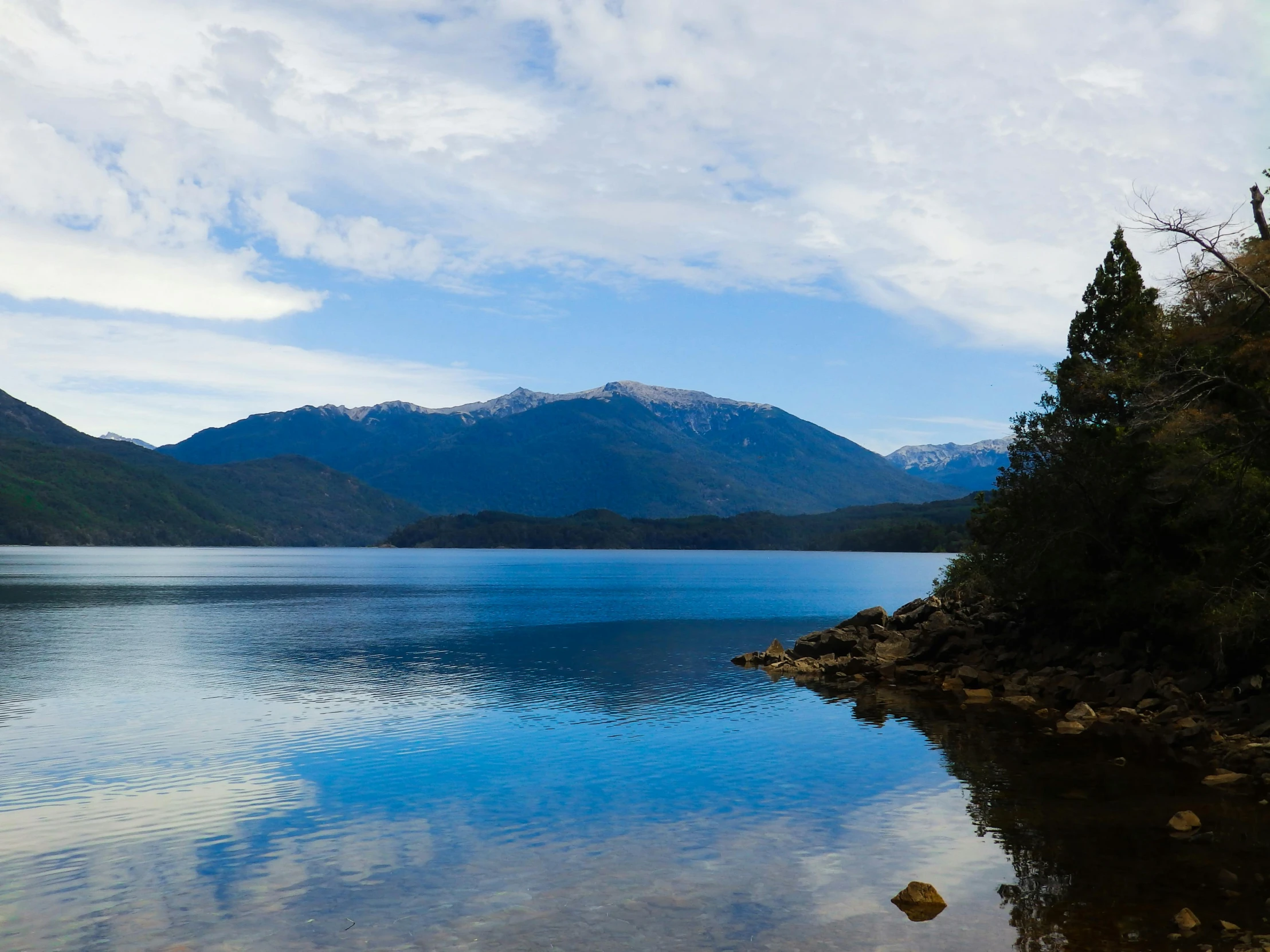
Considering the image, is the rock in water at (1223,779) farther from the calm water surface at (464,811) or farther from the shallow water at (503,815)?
the calm water surface at (464,811)

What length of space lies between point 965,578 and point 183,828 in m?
62.0

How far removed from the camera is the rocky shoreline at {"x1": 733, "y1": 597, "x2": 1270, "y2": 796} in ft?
116

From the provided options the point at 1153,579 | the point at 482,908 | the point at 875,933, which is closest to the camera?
the point at 875,933

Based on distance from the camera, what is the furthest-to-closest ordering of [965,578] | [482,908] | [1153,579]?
[965,578] → [1153,579] → [482,908]

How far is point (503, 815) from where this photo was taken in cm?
2716

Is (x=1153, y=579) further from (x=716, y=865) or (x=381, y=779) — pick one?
(x=381, y=779)

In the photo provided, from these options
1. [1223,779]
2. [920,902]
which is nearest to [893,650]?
[1223,779]

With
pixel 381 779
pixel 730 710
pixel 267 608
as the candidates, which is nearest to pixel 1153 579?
pixel 730 710

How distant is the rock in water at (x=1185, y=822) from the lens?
24562 mm

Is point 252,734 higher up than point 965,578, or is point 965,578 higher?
point 965,578

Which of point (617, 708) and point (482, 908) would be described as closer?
point (482, 908)

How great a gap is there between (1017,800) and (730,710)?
1885 cm

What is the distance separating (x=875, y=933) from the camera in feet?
60.1

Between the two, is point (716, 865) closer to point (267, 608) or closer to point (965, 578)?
point (965, 578)
